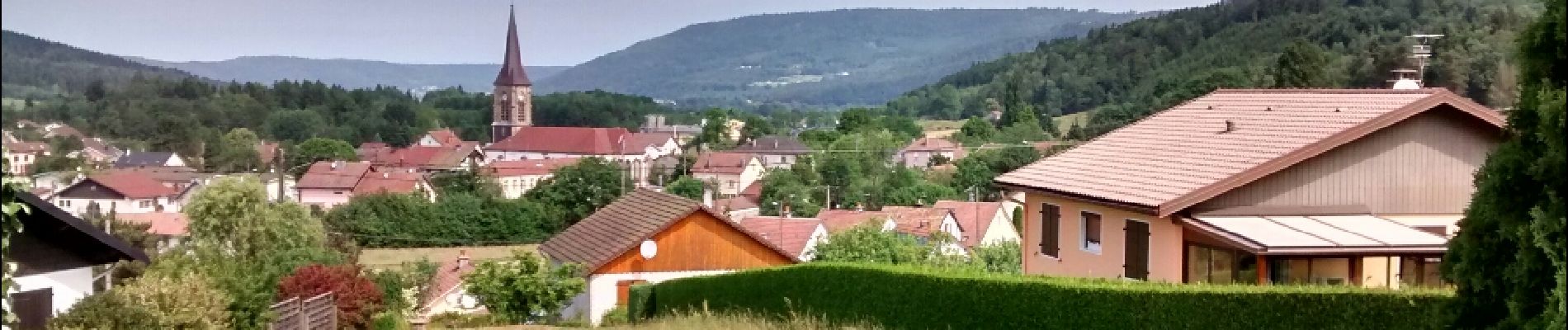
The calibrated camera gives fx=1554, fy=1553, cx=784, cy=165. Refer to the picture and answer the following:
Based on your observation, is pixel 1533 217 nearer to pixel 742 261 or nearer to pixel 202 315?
pixel 202 315

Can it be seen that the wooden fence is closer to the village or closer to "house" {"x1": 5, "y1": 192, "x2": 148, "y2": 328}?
the village

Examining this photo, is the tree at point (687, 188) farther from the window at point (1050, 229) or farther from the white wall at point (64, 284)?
the white wall at point (64, 284)

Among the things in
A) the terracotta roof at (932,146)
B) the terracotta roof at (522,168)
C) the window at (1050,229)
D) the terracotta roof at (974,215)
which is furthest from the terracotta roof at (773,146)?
the window at (1050,229)

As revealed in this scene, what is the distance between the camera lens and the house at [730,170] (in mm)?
120688

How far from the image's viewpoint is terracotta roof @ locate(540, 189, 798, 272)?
29562 millimetres

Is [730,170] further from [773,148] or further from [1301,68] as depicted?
[1301,68]

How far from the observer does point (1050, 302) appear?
13.4 metres

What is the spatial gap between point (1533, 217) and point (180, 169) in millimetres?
92160

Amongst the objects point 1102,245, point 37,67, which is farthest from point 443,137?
point 37,67

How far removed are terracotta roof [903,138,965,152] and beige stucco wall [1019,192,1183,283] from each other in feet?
310

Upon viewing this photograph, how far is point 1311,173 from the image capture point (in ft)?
56.5

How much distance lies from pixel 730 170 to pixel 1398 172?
351 feet

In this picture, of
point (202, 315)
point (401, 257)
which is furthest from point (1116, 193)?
point (401, 257)

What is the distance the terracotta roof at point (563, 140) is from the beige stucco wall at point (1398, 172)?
493 feet
